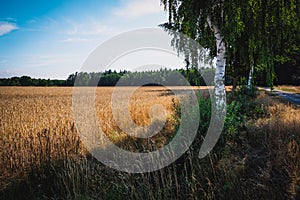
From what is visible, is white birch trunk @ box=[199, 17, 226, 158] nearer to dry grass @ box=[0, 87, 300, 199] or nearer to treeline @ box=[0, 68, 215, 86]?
dry grass @ box=[0, 87, 300, 199]

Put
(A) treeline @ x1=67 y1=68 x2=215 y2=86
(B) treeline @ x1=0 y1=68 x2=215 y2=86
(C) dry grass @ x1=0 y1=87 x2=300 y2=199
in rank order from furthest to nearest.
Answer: (B) treeline @ x1=0 y1=68 x2=215 y2=86 → (A) treeline @ x1=67 y1=68 x2=215 y2=86 → (C) dry grass @ x1=0 y1=87 x2=300 y2=199

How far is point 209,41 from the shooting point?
314 inches

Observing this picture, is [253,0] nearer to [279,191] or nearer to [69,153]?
[279,191]

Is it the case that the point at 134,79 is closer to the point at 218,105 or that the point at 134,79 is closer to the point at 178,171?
the point at 218,105

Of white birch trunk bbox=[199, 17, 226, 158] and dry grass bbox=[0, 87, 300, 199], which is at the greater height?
white birch trunk bbox=[199, 17, 226, 158]

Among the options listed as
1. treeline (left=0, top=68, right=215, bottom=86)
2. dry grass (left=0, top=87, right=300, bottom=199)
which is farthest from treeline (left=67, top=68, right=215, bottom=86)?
dry grass (left=0, top=87, right=300, bottom=199)

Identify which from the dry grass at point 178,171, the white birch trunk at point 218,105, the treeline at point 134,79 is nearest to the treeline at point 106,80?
the treeline at point 134,79

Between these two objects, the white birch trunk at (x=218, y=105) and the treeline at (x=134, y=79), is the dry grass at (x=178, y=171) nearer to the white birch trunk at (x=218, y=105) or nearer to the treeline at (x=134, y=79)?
the white birch trunk at (x=218, y=105)

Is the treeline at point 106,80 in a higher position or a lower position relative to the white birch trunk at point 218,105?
higher

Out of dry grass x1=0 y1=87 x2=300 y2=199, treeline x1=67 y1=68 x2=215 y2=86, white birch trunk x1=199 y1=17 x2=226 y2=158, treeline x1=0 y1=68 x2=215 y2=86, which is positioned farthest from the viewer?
treeline x1=0 y1=68 x2=215 y2=86

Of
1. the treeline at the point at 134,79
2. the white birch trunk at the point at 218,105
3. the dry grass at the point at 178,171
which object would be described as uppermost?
the treeline at the point at 134,79

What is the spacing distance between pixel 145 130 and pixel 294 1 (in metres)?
5.51

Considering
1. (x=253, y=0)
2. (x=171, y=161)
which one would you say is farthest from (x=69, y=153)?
(x=253, y=0)

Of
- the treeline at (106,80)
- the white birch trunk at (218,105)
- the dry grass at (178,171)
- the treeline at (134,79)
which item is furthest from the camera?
the treeline at (106,80)
